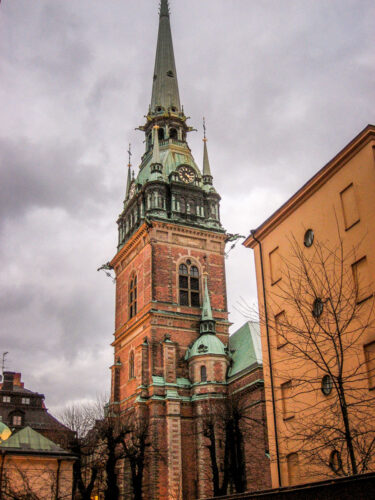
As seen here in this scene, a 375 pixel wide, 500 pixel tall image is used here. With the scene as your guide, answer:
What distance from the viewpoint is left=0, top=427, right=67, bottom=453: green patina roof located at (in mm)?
29281

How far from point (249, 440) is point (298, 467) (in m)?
16.4

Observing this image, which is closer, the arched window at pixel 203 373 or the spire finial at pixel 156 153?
the arched window at pixel 203 373

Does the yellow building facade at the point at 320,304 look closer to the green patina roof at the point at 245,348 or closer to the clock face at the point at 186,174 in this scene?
the green patina roof at the point at 245,348

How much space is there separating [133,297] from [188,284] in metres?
5.39

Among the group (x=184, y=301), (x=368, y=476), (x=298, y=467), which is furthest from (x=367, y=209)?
(x=184, y=301)

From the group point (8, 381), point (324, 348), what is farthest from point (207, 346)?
point (8, 381)

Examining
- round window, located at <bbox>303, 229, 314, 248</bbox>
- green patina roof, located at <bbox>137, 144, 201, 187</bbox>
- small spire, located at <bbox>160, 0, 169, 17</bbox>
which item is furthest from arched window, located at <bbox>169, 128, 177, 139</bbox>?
round window, located at <bbox>303, 229, 314, 248</bbox>

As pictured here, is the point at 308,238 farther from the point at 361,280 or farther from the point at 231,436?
the point at 231,436

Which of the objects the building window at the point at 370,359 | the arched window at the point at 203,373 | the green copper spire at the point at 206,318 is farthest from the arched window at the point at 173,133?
the building window at the point at 370,359

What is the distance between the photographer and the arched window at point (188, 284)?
48781 mm

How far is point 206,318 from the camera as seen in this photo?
154 feet

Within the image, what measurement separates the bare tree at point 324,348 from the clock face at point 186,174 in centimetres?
3125

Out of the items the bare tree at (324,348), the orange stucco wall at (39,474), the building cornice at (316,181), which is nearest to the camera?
the bare tree at (324,348)

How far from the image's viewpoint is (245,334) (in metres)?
46.2
